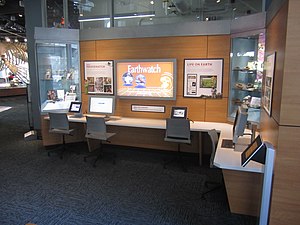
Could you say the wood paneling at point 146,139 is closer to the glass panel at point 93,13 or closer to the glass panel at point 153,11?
the glass panel at point 153,11

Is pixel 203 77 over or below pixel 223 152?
over

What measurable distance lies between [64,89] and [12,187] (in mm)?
2559

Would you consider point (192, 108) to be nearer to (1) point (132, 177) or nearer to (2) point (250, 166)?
(1) point (132, 177)

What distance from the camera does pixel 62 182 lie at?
3936mm

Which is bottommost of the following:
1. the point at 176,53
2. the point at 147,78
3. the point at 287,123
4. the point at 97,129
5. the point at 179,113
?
the point at 97,129

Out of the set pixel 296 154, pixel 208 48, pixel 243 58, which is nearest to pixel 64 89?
pixel 208 48

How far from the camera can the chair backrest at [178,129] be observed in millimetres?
4199

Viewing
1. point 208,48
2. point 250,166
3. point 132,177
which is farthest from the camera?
point 208,48

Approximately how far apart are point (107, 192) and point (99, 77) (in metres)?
2.69

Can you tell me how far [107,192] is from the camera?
11.8 feet

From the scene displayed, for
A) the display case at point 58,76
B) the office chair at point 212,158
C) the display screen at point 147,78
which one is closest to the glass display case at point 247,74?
the office chair at point 212,158

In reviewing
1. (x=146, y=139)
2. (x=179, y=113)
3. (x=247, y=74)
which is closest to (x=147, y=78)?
(x=179, y=113)

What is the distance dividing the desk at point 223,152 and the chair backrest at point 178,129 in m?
0.16

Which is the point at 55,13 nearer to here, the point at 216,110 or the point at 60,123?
the point at 60,123
